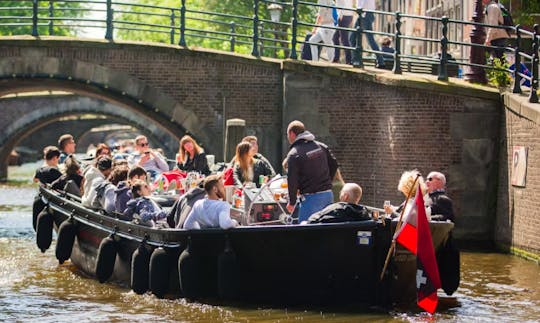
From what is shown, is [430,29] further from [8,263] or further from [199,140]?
[8,263]

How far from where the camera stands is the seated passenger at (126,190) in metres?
13.7

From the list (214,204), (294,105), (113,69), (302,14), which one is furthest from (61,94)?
(214,204)

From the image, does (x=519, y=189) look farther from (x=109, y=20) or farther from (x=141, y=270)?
(x=109, y=20)

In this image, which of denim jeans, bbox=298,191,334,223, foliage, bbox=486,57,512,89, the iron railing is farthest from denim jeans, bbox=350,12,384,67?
denim jeans, bbox=298,191,334,223

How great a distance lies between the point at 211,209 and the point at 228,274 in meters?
0.68

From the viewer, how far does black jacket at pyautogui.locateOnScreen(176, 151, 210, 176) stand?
56.3 ft

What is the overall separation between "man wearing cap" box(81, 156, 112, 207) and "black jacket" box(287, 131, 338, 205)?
9.73 ft

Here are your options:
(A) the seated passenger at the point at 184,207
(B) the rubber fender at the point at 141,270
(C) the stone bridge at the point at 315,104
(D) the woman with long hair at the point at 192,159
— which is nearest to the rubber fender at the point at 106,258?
(B) the rubber fender at the point at 141,270

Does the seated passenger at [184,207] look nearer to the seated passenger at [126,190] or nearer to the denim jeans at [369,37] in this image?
the seated passenger at [126,190]

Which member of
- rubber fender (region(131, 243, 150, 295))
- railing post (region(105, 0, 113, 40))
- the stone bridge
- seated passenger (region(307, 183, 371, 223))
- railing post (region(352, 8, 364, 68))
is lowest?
rubber fender (region(131, 243, 150, 295))

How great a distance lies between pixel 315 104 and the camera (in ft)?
71.9

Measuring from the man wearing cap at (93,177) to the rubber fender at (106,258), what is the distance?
1.33 m

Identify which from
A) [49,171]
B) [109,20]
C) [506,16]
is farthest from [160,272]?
[109,20]

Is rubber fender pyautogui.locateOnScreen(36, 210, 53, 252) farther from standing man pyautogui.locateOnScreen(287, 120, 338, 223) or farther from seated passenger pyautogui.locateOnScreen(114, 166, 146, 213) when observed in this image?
standing man pyautogui.locateOnScreen(287, 120, 338, 223)
